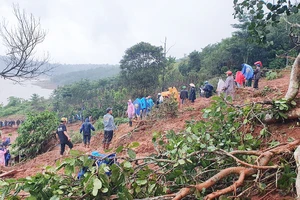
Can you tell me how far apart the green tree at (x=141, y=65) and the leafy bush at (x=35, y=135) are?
33.6 ft

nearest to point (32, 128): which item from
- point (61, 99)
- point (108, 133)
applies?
point (108, 133)

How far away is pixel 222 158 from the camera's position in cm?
240

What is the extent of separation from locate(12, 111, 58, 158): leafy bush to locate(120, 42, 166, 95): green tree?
10.3m

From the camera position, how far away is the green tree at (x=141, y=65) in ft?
69.9

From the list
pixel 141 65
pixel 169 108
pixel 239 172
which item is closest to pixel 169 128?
pixel 169 108

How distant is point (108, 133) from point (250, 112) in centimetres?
475

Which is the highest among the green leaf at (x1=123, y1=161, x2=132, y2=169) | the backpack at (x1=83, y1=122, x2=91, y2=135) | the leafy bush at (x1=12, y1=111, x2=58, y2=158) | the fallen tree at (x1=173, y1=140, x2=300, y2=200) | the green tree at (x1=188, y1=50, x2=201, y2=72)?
the green tree at (x1=188, y1=50, x2=201, y2=72)

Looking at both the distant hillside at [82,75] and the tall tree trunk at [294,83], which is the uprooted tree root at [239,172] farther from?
the distant hillside at [82,75]

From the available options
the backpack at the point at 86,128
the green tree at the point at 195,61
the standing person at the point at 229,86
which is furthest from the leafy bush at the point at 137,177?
the green tree at the point at 195,61

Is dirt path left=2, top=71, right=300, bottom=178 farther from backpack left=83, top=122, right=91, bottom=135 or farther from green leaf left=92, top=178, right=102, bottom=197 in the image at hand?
green leaf left=92, top=178, right=102, bottom=197

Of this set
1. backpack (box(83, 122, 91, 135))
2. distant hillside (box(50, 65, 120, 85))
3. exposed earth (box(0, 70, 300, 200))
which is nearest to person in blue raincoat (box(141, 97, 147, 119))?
exposed earth (box(0, 70, 300, 200))

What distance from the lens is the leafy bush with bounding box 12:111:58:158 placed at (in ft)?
35.6

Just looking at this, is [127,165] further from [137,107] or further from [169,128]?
[137,107]

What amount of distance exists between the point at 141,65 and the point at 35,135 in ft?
40.8
